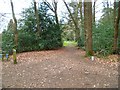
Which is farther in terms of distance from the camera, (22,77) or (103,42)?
(103,42)

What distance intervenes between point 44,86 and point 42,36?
11.0m

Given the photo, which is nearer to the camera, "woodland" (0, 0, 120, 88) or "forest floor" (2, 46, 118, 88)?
"forest floor" (2, 46, 118, 88)

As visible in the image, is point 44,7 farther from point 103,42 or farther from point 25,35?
point 103,42

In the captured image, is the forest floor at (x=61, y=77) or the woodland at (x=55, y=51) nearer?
the forest floor at (x=61, y=77)

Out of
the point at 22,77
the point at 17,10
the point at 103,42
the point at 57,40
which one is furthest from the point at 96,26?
the point at 22,77

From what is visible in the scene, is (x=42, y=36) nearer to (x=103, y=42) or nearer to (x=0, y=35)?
(x=0, y=35)

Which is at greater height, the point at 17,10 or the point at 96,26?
the point at 17,10

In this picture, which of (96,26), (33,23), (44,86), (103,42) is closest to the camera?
(44,86)

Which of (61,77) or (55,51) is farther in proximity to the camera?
(55,51)

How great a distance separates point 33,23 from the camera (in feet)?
53.8

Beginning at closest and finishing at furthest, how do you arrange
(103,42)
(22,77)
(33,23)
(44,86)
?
(44,86) < (22,77) < (103,42) < (33,23)

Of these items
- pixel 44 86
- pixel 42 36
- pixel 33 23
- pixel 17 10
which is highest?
pixel 17 10

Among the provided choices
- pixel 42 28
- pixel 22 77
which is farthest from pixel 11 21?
pixel 22 77

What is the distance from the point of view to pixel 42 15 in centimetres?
1686
